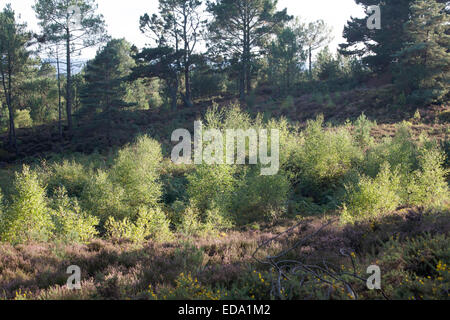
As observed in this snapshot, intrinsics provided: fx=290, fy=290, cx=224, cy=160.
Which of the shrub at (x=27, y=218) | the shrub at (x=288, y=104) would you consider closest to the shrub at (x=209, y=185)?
the shrub at (x=27, y=218)

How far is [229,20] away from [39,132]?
23.3m

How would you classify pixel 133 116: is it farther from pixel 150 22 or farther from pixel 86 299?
pixel 86 299

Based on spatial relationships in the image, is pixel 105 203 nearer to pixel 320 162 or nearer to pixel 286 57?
pixel 320 162

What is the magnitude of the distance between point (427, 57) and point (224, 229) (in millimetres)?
21953

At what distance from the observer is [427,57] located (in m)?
21.6

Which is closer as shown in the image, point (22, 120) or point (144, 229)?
point (144, 229)

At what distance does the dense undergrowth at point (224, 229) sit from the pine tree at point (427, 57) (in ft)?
33.5

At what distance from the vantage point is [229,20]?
32.6m

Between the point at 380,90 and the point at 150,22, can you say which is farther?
the point at 150,22

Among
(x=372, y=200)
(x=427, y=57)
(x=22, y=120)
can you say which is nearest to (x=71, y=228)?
(x=372, y=200)

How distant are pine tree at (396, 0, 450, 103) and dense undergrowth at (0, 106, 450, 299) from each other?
10213 mm

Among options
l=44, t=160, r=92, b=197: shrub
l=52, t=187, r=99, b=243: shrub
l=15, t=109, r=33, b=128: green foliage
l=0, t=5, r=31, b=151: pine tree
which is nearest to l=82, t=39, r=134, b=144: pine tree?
l=0, t=5, r=31, b=151: pine tree

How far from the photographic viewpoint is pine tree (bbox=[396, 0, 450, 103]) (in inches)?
835
